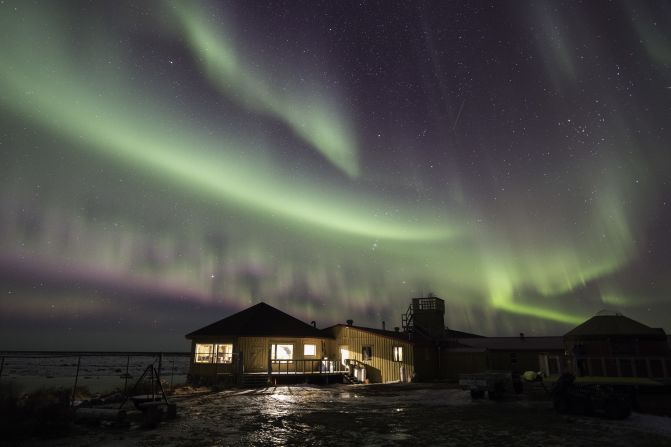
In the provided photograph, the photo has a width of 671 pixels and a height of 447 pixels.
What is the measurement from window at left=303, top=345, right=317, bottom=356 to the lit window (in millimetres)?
7407

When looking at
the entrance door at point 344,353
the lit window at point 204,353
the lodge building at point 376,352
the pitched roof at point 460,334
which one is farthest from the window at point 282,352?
the pitched roof at point 460,334

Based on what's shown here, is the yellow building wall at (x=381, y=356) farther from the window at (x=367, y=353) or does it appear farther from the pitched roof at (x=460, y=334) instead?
the pitched roof at (x=460, y=334)

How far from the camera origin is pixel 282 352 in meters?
35.4

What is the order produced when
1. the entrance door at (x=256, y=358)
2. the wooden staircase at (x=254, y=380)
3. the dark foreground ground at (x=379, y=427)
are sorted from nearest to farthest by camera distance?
the dark foreground ground at (x=379, y=427), the wooden staircase at (x=254, y=380), the entrance door at (x=256, y=358)

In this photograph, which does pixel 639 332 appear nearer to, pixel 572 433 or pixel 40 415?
pixel 572 433

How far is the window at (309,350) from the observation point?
36.2 metres

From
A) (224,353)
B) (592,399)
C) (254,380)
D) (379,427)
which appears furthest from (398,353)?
(379,427)

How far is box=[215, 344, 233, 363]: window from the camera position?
110 feet

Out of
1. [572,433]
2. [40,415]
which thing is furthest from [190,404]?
[572,433]

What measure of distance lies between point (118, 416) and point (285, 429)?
18.6 ft

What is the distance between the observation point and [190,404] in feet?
66.0

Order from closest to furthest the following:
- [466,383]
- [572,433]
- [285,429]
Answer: [572,433] < [285,429] < [466,383]

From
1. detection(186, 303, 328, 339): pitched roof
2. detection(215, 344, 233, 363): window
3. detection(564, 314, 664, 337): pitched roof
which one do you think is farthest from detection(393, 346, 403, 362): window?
detection(215, 344, 233, 363): window

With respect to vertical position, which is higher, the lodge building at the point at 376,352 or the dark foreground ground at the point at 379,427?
the lodge building at the point at 376,352
